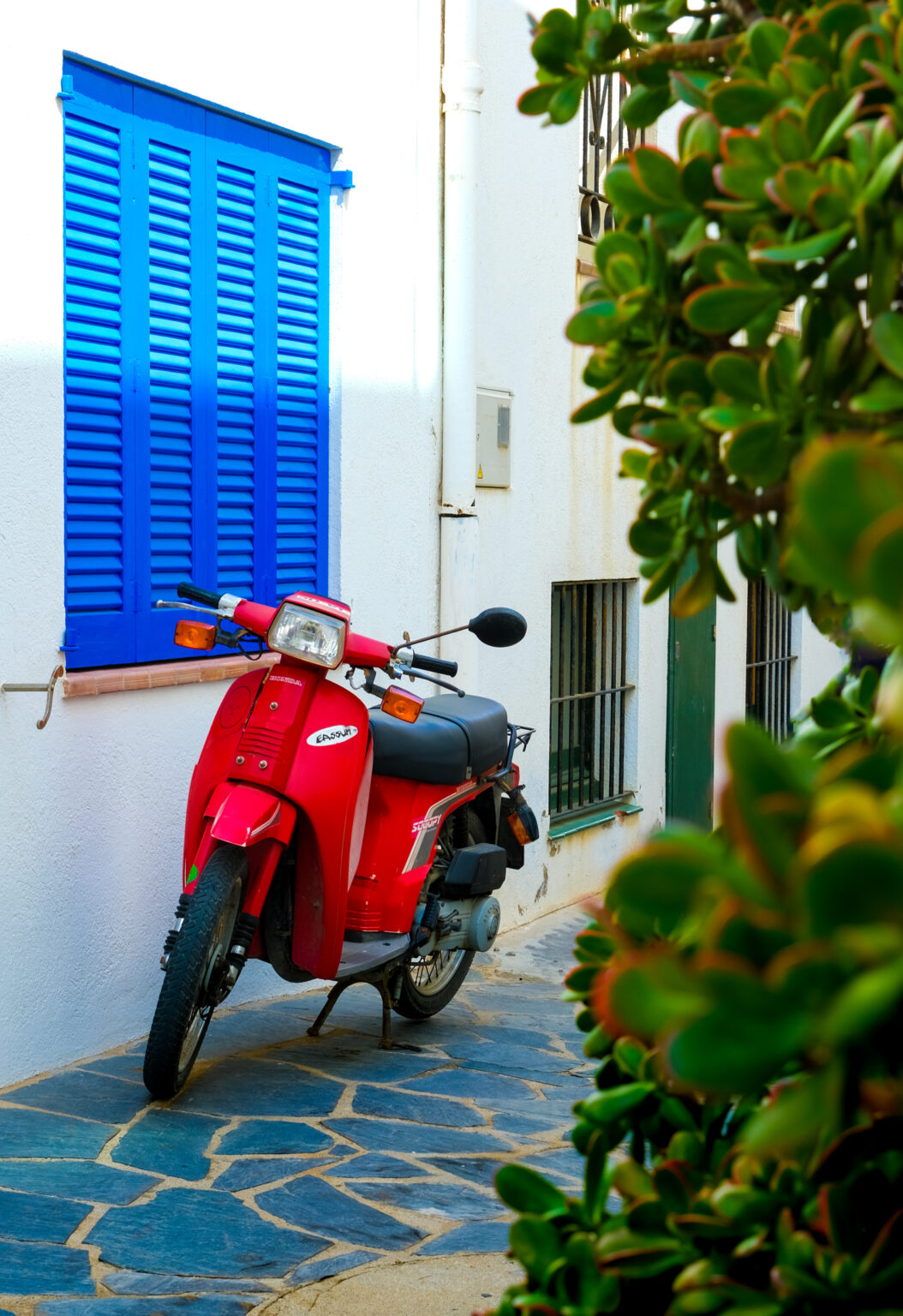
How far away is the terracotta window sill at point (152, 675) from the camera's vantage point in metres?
4.37

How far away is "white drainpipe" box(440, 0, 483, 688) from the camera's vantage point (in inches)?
241

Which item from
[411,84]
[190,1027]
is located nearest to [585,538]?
[411,84]

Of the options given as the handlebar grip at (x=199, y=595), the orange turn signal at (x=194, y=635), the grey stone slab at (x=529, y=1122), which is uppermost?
the handlebar grip at (x=199, y=595)

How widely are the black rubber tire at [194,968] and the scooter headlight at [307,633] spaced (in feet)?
1.92

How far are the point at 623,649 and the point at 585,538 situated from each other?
90 centimetres

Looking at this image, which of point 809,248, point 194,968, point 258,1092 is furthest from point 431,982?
point 809,248

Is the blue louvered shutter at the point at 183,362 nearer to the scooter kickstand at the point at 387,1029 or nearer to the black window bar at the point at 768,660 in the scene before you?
the scooter kickstand at the point at 387,1029

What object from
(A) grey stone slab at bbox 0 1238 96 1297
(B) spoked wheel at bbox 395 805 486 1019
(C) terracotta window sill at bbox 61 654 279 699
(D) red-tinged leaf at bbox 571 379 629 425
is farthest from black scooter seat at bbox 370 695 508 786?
(D) red-tinged leaf at bbox 571 379 629 425

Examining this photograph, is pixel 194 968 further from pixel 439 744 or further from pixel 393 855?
pixel 439 744

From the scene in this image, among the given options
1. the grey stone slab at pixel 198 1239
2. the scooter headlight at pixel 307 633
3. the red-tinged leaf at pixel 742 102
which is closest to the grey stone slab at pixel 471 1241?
the grey stone slab at pixel 198 1239

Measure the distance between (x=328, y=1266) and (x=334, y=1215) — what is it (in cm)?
29

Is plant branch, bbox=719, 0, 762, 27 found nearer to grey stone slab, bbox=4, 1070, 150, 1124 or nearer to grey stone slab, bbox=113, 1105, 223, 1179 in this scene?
grey stone slab, bbox=113, 1105, 223, 1179

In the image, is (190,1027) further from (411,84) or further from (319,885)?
(411,84)

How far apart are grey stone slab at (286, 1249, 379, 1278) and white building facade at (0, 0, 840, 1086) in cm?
148
